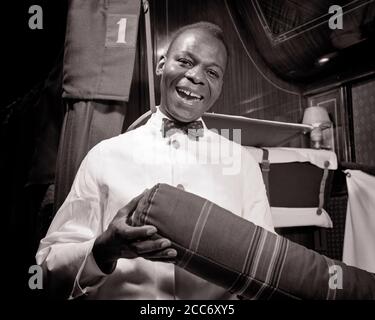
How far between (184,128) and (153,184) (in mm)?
275

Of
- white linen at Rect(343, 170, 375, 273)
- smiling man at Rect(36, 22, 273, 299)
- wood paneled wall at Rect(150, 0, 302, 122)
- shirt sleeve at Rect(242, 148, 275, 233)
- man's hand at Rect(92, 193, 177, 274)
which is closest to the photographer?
man's hand at Rect(92, 193, 177, 274)

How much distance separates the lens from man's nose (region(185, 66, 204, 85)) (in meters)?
1.25

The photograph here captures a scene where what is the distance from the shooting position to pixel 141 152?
124 centimetres

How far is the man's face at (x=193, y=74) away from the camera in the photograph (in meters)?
1.26

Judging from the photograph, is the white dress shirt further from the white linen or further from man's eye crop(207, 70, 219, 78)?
the white linen

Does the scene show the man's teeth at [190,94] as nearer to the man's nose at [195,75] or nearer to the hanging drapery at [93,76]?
the man's nose at [195,75]

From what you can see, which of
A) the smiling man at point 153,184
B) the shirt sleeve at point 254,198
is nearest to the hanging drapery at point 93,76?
the smiling man at point 153,184

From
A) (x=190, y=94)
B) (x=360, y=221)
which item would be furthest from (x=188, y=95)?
(x=360, y=221)

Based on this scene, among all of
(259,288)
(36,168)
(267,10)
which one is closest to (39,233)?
(36,168)

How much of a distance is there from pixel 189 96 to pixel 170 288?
65cm

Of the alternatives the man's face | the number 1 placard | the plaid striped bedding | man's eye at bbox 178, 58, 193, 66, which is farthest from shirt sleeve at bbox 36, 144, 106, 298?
the number 1 placard

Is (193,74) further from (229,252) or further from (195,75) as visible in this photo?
(229,252)

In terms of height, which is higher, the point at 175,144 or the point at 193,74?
the point at 193,74

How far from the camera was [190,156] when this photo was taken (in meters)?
1.28
